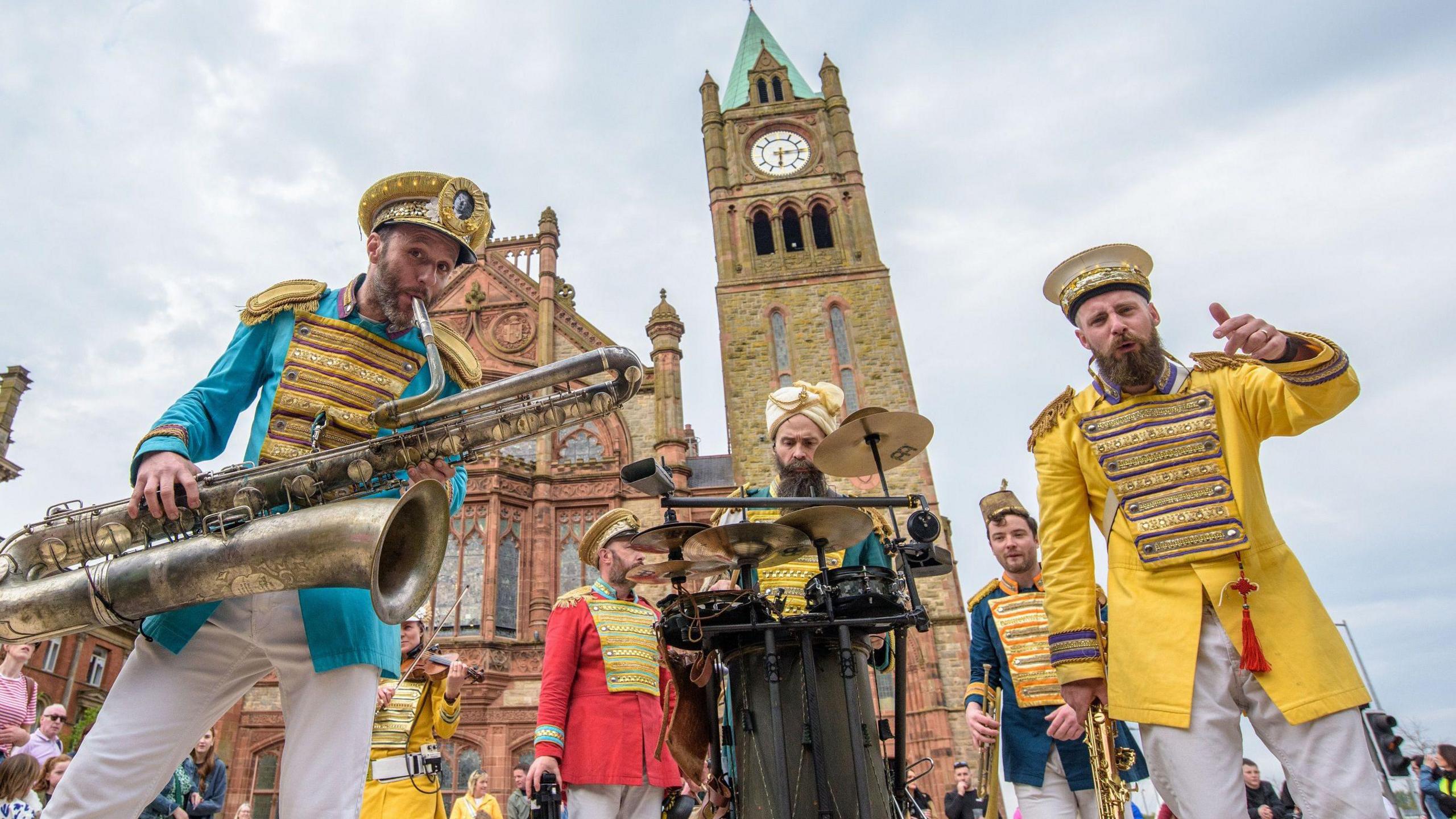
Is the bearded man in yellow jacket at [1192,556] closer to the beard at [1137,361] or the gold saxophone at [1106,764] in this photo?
the beard at [1137,361]

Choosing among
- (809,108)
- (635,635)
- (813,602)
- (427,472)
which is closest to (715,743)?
(813,602)

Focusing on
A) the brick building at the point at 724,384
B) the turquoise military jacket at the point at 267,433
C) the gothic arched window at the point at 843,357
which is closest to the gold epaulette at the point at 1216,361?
the turquoise military jacket at the point at 267,433

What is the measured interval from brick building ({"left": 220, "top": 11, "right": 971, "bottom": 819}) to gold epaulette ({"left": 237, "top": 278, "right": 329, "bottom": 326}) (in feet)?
43.1

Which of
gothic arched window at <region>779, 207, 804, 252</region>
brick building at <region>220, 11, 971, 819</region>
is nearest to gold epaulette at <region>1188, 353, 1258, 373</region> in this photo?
brick building at <region>220, 11, 971, 819</region>

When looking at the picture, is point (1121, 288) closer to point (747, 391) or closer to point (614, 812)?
point (614, 812)

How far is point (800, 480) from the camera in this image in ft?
12.7

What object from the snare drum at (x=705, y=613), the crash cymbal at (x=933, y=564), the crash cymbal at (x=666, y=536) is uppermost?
the crash cymbal at (x=666, y=536)

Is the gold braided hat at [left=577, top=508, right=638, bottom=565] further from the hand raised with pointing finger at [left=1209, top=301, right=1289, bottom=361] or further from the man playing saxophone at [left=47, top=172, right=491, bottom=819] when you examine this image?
the hand raised with pointing finger at [left=1209, top=301, right=1289, bottom=361]

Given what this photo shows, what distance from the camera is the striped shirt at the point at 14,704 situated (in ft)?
18.5

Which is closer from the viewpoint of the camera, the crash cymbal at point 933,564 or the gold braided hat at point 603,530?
the crash cymbal at point 933,564

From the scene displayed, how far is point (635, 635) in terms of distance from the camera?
4664mm

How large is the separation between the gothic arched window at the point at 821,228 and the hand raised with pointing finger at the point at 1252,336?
23.2 metres

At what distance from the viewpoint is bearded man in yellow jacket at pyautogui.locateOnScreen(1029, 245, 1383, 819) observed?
2.41 meters

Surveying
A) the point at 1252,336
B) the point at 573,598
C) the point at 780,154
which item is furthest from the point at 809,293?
the point at 1252,336
